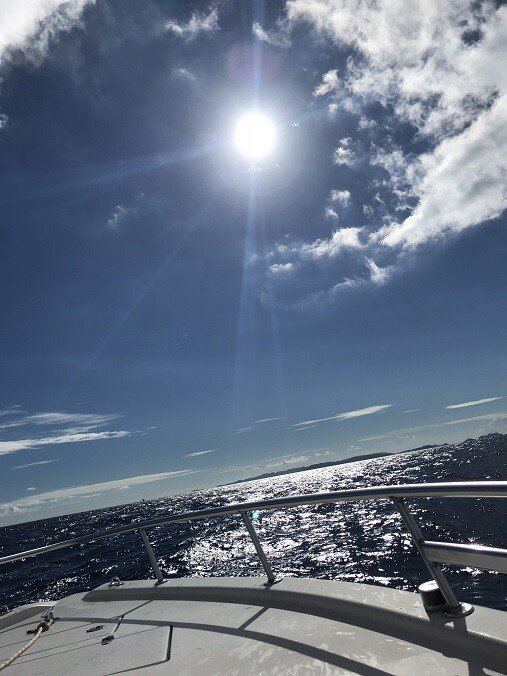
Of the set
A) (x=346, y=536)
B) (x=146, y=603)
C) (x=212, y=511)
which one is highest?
(x=212, y=511)

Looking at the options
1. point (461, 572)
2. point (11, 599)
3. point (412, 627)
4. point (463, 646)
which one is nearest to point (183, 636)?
point (412, 627)

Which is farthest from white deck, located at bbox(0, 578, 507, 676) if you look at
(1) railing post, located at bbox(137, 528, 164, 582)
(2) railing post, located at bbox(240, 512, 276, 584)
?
(1) railing post, located at bbox(137, 528, 164, 582)

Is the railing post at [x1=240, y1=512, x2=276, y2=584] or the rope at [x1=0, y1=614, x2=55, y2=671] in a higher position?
the railing post at [x1=240, y1=512, x2=276, y2=584]

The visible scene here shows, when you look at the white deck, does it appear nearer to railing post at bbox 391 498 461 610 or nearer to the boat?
Result: the boat

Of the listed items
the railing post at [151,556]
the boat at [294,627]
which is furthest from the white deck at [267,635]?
the railing post at [151,556]

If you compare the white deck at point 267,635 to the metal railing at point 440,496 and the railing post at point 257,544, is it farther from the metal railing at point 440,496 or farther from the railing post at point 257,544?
the metal railing at point 440,496

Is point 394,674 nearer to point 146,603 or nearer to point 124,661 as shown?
point 124,661

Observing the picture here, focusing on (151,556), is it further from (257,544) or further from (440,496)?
(440,496)
